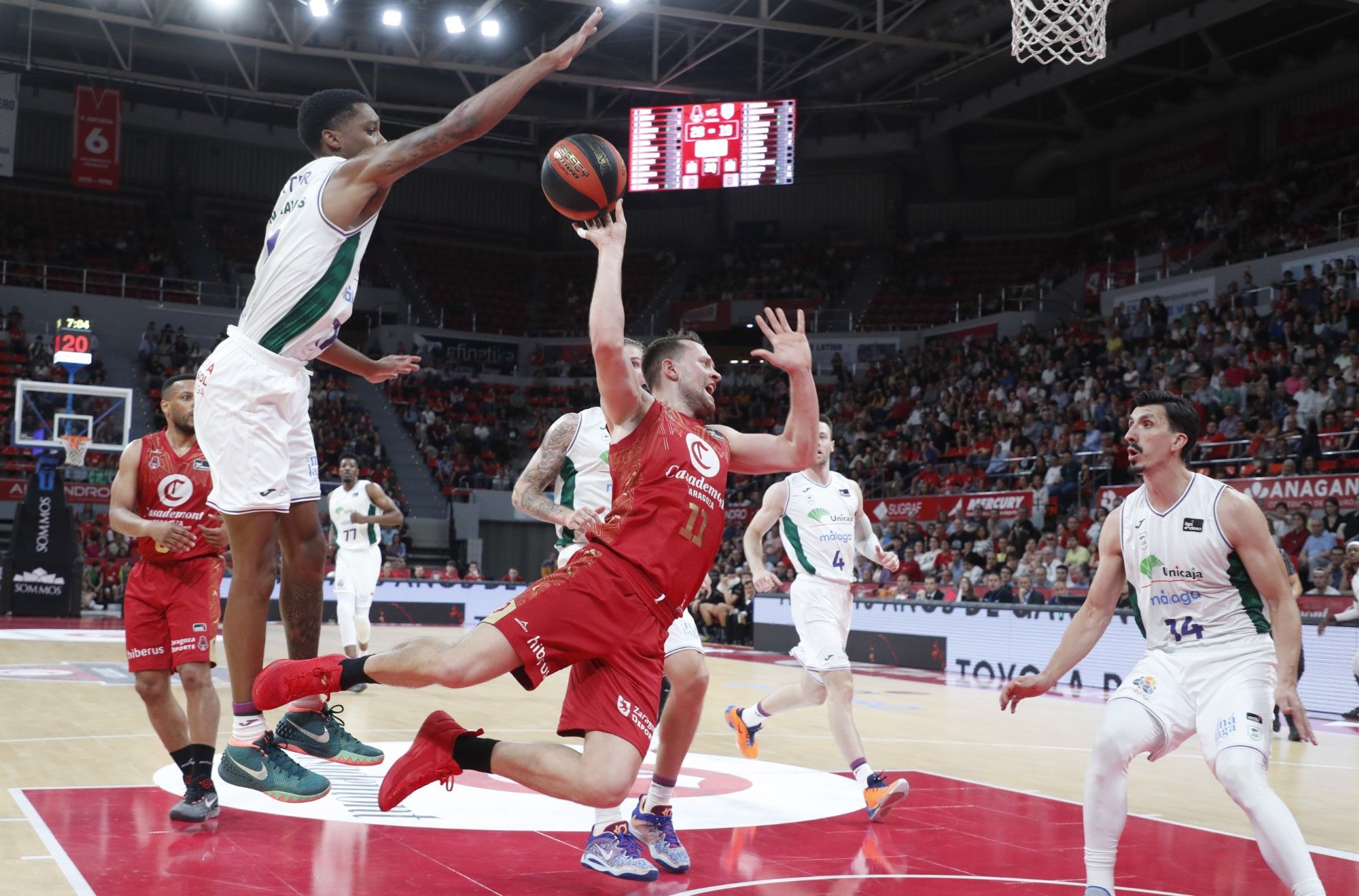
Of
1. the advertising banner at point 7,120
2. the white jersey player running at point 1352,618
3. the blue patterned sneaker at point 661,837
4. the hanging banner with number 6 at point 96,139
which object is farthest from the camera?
the hanging banner with number 6 at point 96,139

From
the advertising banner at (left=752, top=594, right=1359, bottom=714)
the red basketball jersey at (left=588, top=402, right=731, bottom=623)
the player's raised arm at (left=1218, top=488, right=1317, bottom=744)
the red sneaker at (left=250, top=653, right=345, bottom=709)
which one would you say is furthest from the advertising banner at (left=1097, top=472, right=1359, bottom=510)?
the red sneaker at (left=250, top=653, right=345, bottom=709)

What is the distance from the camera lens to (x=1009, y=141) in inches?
1316

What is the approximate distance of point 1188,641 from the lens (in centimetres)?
482

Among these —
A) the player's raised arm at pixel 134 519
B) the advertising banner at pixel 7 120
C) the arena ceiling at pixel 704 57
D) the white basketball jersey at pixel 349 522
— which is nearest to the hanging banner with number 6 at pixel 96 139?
the arena ceiling at pixel 704 57

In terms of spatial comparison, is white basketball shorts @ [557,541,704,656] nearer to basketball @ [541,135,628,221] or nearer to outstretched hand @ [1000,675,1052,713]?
outstretched hand @ [1000,675,1052,713]

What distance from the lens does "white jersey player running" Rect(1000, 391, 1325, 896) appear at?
4402mm

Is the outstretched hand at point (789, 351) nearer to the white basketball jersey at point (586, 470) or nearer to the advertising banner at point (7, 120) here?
the white basketball jersey at point (586, 470)

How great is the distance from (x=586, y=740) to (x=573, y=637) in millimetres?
371

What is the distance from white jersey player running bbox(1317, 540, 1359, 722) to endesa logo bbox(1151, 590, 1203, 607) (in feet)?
25.4

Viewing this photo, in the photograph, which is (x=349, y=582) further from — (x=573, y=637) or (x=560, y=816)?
(x=573, y=637)

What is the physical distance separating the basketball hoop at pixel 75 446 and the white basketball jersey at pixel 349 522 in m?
7.65

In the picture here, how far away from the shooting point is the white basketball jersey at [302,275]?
462cm

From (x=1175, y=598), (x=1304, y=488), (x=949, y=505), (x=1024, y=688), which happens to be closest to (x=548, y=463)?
(x=1024, y=688)

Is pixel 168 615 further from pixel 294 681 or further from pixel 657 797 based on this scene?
pixel 657 797
